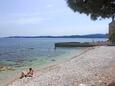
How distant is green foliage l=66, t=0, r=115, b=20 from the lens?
1172 cm

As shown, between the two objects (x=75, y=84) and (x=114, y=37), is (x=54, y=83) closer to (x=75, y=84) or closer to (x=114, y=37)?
(x=75, y=84)

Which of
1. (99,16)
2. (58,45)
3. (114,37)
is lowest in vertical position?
(58,45)

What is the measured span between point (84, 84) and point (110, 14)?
18.8ft

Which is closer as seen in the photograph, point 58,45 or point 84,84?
point 84,84

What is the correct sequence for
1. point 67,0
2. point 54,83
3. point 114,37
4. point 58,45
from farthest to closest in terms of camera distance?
point 58,45 < point 54,83 < point 114,37 < point 67,0

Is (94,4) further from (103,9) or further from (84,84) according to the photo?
(84,84)

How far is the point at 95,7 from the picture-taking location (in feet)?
39.0

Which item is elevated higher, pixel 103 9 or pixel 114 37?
pixel 103 9

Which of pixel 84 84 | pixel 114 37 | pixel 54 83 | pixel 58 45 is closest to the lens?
pixel 114 37

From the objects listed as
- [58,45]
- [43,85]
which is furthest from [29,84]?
[58,45]

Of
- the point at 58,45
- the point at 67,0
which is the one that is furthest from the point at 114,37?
the point at 58,45

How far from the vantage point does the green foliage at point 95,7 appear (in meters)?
11.7

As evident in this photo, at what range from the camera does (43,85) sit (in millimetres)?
17766

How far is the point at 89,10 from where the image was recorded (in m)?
12.1
